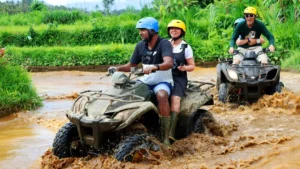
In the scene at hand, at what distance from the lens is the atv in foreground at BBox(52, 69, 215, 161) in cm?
514

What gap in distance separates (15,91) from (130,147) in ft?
18.6

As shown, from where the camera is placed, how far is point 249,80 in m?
8.88

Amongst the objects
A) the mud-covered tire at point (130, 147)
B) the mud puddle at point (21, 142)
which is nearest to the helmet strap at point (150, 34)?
the mud-covered tire at point (130, 147)

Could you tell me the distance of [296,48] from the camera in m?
16.1

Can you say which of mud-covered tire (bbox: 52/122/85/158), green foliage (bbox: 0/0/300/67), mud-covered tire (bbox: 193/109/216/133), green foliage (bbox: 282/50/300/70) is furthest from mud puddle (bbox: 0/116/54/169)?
green foliage (bbox: 0/0/300/67)

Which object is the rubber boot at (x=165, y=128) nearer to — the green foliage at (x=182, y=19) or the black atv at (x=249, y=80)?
the black atv at (x=249, y=80)

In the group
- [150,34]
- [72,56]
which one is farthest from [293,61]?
[150,34]

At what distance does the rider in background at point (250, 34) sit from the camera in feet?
30.2

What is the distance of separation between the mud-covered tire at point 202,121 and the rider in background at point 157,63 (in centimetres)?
68

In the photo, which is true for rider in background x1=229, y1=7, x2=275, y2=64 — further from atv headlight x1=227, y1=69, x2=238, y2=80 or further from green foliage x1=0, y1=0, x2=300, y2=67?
green foliage x1=0, y1=0, x2=300, y2=67

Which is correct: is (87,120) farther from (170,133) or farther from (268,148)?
(268,148)

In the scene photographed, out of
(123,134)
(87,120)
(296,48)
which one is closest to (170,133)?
(123,134)

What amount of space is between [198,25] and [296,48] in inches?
210

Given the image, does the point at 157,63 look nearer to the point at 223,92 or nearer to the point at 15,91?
the point at 223,92
